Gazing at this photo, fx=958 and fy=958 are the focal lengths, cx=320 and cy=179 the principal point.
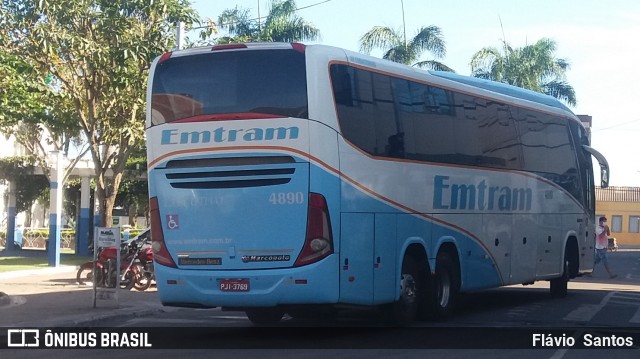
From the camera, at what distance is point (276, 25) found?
41.0 meters

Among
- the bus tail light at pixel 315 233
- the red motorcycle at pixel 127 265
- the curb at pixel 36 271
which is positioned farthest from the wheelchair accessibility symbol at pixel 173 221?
the curb at pixel 36 271

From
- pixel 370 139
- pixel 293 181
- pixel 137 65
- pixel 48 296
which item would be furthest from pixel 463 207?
pixel 137 65

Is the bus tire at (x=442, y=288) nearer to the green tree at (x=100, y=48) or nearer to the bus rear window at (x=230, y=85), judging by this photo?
the bus rear window at (x=230, y=85)

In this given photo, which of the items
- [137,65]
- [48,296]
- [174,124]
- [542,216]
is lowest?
[48,296]

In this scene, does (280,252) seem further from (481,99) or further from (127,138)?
(127,138)

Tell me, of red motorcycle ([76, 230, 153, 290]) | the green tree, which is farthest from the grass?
red motorcycle ([76, 230, 153, 290])

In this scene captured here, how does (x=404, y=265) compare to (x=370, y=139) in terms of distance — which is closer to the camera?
(x=370, y=139)

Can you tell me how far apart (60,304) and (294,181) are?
24.1 ft

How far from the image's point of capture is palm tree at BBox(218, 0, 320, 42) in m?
41.0

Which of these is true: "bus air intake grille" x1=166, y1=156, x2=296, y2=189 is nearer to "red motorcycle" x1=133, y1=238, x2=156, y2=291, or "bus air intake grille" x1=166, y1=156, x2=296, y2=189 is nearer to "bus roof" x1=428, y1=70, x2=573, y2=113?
"bus roof" x1=428, y1=70, x2=573, y2=113

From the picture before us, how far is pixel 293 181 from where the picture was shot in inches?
492

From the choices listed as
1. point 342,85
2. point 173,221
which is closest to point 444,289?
point 342,85

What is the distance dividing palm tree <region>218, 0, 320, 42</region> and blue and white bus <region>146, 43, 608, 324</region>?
26.1 metres

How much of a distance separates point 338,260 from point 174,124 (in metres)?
2.93
